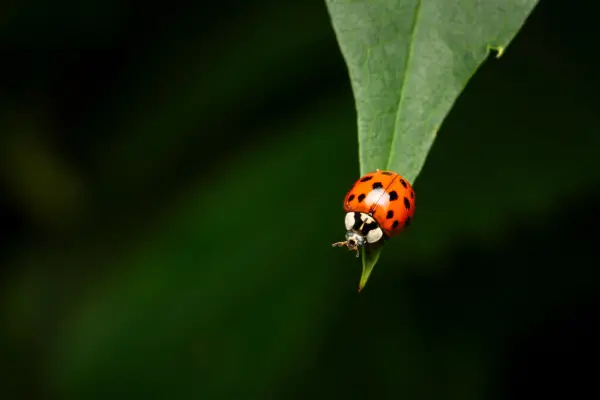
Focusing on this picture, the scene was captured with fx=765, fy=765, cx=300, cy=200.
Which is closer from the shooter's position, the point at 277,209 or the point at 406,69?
the point at 406,69

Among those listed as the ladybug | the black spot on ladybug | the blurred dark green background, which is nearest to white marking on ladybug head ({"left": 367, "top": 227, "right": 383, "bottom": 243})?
the ladybug

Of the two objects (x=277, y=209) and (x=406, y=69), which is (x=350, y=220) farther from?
(x=406, y=69)

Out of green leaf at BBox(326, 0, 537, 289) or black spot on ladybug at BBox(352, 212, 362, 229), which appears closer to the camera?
green leaf at BBox(326, 0, 537, 289)

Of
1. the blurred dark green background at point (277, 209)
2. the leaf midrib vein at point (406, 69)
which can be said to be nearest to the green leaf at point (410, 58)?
the leaf midrib vein at point (406, 69)

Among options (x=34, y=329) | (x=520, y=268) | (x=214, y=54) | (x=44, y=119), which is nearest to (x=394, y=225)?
(x=520, y=268)

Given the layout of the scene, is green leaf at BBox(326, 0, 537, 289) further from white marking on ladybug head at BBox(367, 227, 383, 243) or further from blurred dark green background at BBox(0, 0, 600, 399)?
blurred dark green background at BBox(0, 0, 600, 399)

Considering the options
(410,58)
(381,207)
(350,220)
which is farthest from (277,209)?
(410,58)
